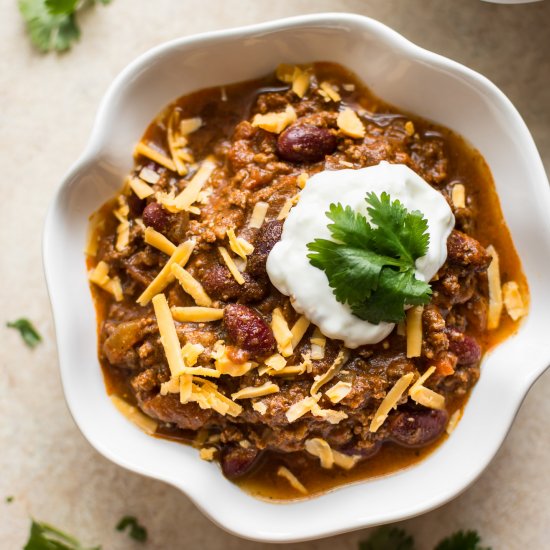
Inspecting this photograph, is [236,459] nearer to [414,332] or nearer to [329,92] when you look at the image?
[414,332]

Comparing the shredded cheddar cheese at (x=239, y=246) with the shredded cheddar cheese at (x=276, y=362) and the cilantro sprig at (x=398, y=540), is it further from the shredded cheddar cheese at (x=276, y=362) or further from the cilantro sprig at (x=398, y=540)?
the cilantro sprig at (x=398, y=540)

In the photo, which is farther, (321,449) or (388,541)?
(388,541)

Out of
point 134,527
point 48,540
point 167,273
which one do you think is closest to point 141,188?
point 167,273

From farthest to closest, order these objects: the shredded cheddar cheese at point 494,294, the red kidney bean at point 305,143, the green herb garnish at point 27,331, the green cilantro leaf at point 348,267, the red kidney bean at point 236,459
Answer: the green herb garnish at point 27,331
the shredded cheddar cheese at point 494,294
the red kidney bean at point 236,459
the red kidney bean at point 305,143
the green cilantro leaf at point 348,267

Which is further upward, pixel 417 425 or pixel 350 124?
pixel 350 124

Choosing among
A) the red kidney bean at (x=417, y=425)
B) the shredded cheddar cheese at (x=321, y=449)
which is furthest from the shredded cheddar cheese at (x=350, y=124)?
the shredded cheddar cheese at (x=321, y=449)
